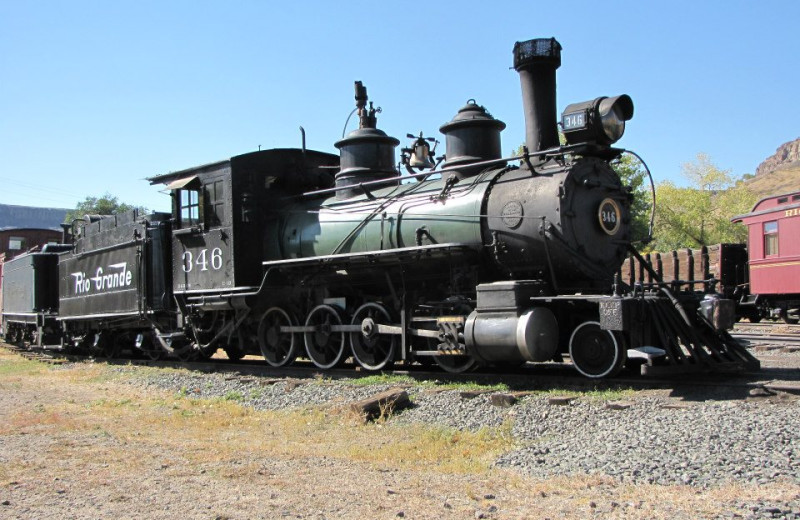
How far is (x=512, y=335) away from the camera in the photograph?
27.2 feet

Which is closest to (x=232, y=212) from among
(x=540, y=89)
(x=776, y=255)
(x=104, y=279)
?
(x=104, y=279)

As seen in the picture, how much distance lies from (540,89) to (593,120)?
1.09 m

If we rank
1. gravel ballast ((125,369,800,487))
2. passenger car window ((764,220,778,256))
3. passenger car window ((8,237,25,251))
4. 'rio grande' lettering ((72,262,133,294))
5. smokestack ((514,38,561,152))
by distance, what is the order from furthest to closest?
passenger car window ((8,237,25,251)) → passenger car window ((764,220,778,256)) → 'rio grande' lettering ((72,262,133,294)) → smokestack ((514,38,561,152)) → gravel ballast ((125,369,800,487))

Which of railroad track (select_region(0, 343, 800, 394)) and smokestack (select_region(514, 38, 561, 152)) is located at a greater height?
smokestack (select_region(514, 38, 561, 152))

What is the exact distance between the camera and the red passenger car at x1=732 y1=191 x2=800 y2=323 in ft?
60.5

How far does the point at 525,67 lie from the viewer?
9.70 m

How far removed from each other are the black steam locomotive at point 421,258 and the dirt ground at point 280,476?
252 cm

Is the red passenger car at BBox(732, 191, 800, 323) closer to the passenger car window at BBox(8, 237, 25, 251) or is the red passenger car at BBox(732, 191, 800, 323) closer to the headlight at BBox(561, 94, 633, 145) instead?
the headlight at BBox(561, 94, 633, 145)

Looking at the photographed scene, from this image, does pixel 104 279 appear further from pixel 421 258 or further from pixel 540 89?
pixel 540 89

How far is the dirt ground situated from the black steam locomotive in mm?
2522

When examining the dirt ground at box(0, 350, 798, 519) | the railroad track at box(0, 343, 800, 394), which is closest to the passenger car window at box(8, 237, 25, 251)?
the railroad track at box(0, 343, 800, 394)

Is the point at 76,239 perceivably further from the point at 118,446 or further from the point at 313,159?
the point at 118,446


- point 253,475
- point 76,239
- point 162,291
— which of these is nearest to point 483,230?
point 253,475

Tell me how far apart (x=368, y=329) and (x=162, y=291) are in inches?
209
